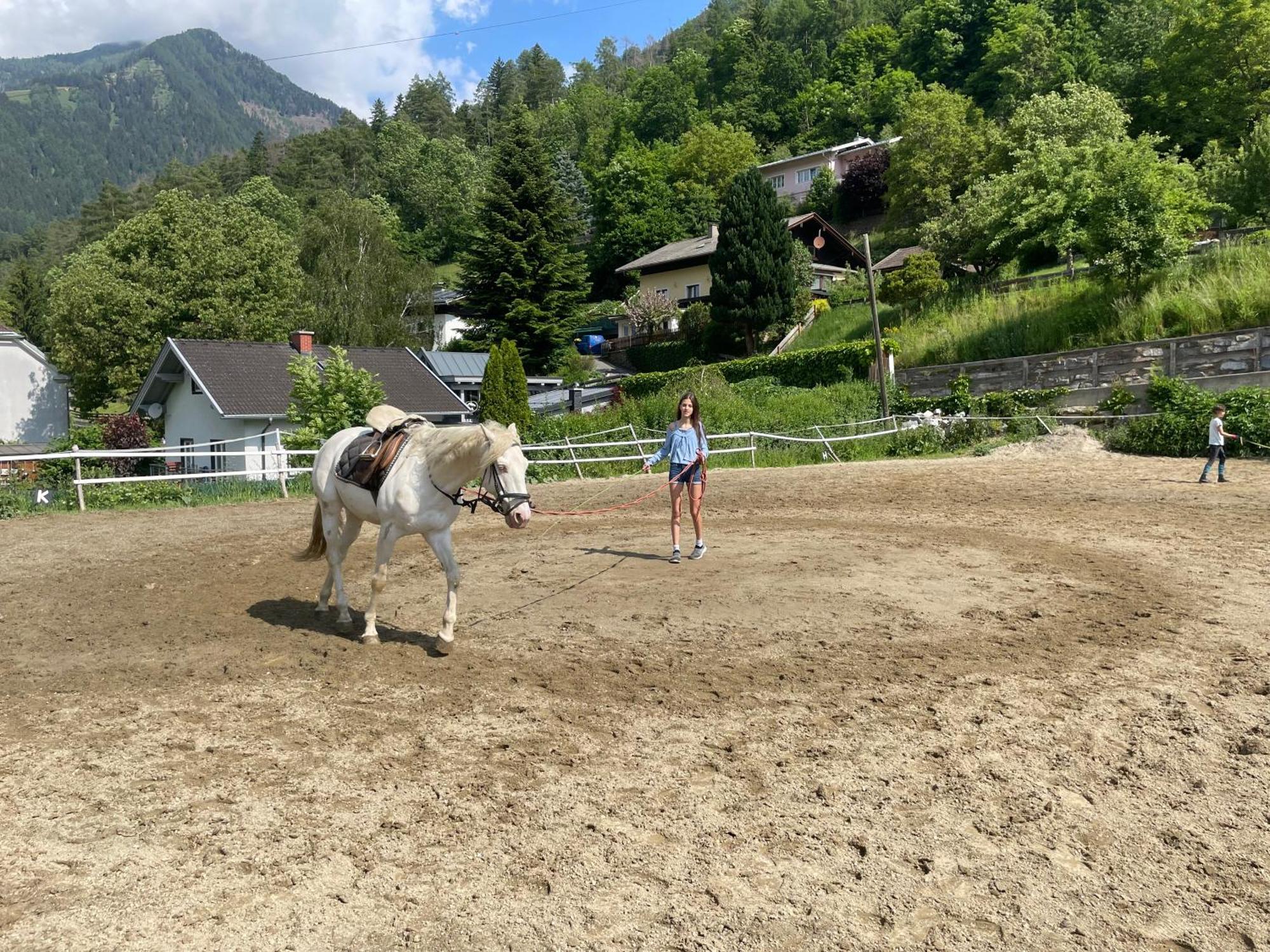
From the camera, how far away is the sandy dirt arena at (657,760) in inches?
137

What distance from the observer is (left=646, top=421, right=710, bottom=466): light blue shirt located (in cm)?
→ 995

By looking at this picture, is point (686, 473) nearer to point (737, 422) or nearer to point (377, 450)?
point (377, 450)

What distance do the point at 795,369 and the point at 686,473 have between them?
26208 mm

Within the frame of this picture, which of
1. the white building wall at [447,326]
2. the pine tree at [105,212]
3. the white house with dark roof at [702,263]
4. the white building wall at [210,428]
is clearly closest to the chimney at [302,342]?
the white building wall at [210,428]

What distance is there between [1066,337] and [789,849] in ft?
92.1

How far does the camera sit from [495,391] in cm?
3212

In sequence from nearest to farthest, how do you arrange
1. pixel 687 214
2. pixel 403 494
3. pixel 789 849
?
pixel 789 849 → pixel 403 494 → pixel 687 214

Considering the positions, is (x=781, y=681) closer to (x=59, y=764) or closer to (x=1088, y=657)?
(x=1088, y=657)

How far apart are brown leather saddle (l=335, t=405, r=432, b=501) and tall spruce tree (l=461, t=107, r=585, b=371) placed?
40.6m

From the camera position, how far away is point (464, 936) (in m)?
3.35

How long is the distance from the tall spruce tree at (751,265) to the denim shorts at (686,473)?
3440 cm

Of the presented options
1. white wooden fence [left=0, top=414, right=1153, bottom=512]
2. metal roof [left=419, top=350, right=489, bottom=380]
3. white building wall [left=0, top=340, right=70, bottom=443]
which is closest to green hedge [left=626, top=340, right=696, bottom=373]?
metal roof [left=419, top=350, right=489, bottom=380]

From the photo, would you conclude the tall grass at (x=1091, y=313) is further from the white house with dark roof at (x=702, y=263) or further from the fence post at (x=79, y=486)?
the fence post at (x=79, y=486)

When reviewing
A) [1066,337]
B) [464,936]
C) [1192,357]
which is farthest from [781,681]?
[1066,337]
